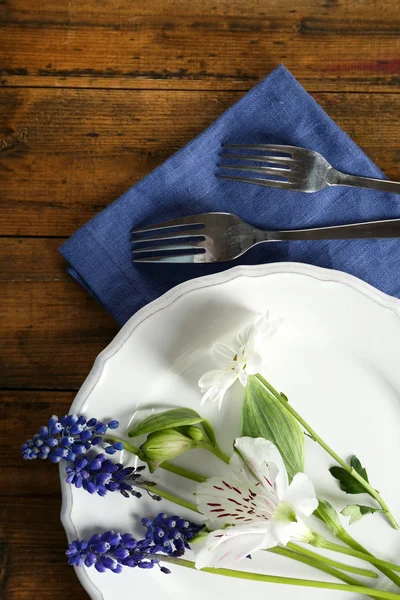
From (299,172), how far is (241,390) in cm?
22

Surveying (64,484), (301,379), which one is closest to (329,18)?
(301,379)

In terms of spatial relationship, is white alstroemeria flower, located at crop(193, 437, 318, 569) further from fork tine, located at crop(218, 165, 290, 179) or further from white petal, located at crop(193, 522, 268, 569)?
fork tine, located at crop(218, 165, 290, 179)

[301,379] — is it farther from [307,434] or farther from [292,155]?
[292,155]

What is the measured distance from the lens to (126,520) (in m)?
0.58

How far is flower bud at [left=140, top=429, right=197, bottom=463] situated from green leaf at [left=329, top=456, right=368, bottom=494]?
14 cm

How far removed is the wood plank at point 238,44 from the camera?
0.65m

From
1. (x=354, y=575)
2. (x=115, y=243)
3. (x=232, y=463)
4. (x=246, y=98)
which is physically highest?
(x=246, y=98)

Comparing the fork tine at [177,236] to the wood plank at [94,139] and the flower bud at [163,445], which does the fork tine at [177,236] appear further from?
the flower bud at [163,445]

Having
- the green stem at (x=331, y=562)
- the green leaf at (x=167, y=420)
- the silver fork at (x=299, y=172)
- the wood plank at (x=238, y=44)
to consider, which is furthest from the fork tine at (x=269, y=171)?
the green stem at (x=331, y=562)

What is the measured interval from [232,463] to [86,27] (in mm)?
470

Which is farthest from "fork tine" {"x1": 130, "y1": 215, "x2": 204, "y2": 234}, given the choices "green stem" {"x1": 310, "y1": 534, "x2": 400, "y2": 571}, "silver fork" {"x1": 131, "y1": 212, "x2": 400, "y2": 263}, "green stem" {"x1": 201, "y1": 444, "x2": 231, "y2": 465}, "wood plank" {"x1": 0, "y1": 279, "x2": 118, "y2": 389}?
"green stem" {"x1": 310, "y1": 534, "x2": 400, "y2": 571}

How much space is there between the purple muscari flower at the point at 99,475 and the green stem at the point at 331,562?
15cm

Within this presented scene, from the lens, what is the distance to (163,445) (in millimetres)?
540

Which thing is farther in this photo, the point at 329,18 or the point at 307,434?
the point at 329,18
